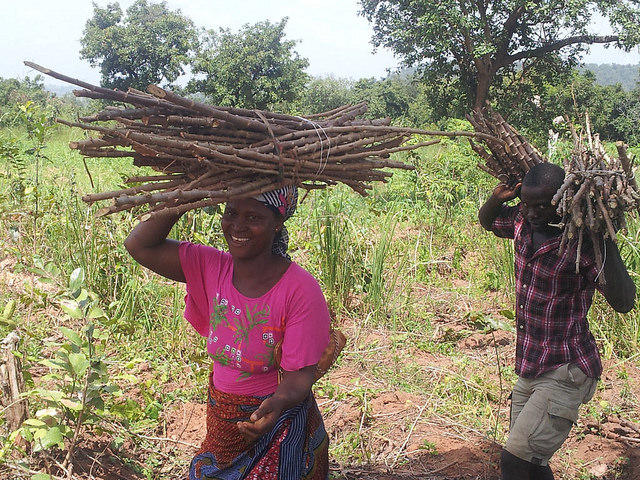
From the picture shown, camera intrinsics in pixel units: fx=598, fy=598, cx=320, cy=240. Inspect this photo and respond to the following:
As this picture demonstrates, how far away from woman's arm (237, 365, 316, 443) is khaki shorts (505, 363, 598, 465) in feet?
3.36

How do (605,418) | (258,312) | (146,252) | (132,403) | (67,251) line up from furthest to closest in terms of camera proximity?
(67,251) → (605,418) → (132,403) → (146,252) → (258,312)

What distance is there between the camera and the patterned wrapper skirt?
180 centimetres

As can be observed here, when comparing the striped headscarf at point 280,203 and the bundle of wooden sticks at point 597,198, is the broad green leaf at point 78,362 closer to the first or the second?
the striped headscarf at point 280,203

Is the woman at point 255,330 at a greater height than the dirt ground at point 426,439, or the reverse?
the woman at point 255,330

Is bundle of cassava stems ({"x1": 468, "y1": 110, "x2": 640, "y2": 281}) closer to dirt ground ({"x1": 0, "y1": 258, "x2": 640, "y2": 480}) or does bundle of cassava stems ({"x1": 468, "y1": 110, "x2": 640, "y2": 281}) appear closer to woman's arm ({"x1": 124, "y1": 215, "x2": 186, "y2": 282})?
dirt ground ({"x1": 0, "y1": 258, "x2": 640, "y2": 480})

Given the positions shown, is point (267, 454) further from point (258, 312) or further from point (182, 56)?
point (182, 56)

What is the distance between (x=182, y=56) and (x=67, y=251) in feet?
110

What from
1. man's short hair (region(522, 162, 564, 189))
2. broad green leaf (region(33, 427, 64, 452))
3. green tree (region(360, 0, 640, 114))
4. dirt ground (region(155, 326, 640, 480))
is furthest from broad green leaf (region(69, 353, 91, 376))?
green tree (region(360, 0, 640, 114))

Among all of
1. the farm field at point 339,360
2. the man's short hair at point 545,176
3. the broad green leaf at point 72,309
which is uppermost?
the man's short hair at point 545,176

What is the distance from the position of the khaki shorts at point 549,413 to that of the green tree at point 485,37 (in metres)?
16.6

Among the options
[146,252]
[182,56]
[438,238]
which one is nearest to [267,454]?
[146,252]

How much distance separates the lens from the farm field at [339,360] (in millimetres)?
2477

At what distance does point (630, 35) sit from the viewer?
18359 millimetres

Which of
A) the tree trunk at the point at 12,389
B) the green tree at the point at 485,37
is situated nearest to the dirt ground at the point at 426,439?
the tree trunk at the point at 12,389
